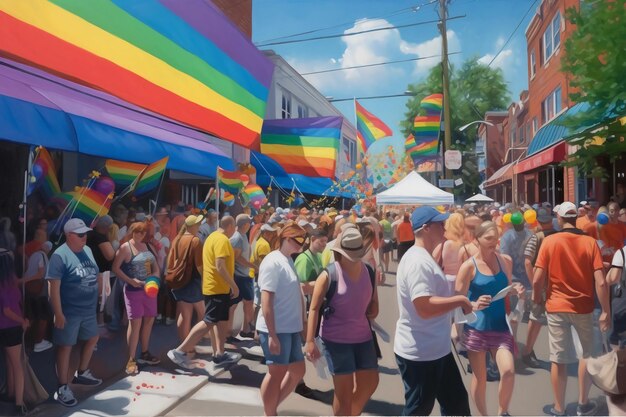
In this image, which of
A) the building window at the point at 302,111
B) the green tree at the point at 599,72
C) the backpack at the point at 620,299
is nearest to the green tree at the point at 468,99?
the building window at the point at 302,111

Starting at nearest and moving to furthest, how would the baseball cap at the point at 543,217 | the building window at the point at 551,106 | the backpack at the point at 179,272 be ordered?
the backpack at the point at 179,272 → the baseball cap at the point at 543,217 → the building window at the point at 551,106

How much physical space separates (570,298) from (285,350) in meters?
2.65

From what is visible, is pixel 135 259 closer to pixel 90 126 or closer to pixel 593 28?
pixel 90 126

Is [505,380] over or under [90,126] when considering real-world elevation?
under

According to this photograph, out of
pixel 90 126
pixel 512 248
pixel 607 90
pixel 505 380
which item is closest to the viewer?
pixel 505 380

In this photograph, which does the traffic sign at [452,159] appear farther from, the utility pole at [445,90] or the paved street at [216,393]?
the paved street at [216,393]

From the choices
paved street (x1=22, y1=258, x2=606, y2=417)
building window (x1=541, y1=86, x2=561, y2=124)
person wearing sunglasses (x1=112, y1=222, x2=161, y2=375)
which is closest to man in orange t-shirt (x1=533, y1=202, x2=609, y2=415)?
paved street (x1=22, y1=258, x2=606, y2=417)

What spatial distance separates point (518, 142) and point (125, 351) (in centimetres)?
2956

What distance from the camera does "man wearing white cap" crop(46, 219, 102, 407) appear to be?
16.5 feet

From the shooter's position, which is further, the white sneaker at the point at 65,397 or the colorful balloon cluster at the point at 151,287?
the colorful balloon cluster at the point at 151,287

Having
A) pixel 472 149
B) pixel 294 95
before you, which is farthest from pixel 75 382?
pixel 472 149

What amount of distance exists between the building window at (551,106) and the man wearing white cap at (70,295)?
1797 cm

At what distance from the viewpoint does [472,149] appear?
5297 centimetres

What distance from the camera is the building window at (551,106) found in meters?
19.3
